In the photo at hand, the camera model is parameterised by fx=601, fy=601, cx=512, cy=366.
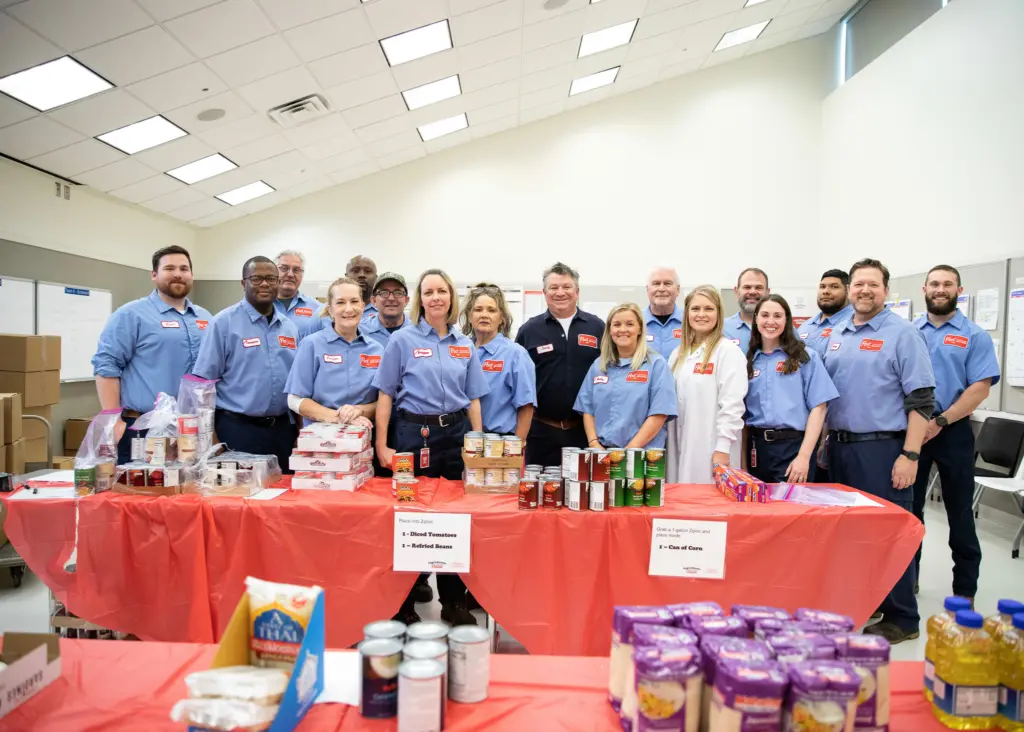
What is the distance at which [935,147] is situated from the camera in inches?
233

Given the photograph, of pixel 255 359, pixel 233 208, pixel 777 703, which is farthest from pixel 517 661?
pixel 233 208

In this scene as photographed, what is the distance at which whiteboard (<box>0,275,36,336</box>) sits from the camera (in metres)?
5.23

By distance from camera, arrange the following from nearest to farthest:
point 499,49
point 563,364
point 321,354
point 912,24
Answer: point 321,354 < point 563,364 < point 499,49 < point 912,24

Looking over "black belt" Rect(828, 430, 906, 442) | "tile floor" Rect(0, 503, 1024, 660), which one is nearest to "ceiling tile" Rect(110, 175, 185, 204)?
"tile floor" Rect(0, 503, 1024, 660)

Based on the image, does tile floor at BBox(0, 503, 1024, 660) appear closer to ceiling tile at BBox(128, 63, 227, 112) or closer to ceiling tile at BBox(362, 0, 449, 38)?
ceiling tile at BBox(128, 63, 227, 112)

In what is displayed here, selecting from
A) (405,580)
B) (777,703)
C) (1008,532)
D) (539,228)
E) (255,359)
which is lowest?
(1008,532)

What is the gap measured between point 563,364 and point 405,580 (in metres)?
1.68

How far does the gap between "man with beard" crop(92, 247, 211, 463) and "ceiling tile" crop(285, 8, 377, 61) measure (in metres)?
2.20

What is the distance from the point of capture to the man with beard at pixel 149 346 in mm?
3213

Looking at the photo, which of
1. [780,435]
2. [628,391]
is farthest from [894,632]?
[628,391]

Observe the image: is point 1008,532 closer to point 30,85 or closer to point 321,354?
point 321,354

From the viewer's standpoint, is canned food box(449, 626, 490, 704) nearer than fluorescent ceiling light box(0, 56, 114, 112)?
Yes

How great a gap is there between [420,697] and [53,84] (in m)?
5.24

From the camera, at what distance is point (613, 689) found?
1184 millimetres
